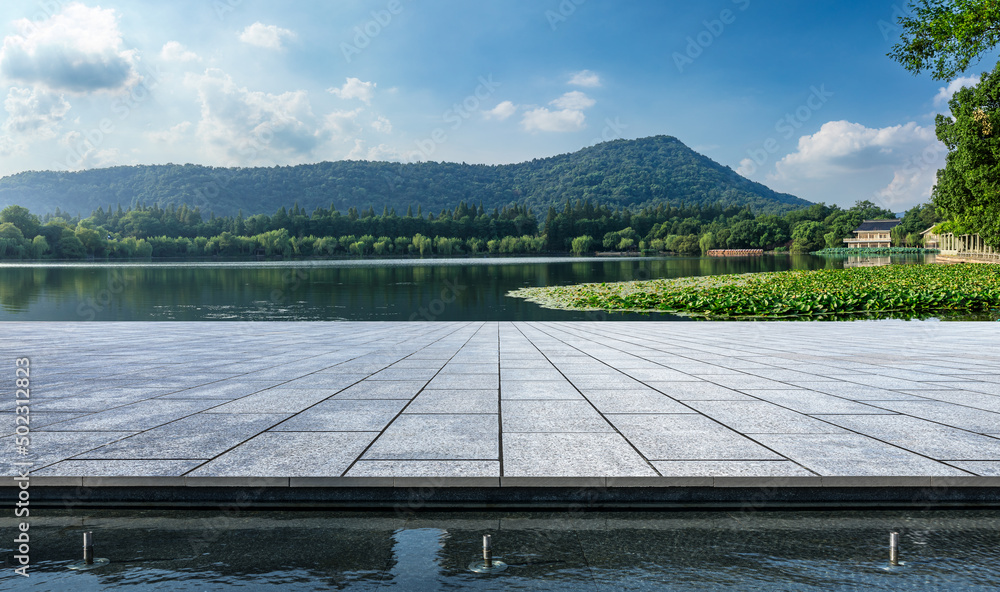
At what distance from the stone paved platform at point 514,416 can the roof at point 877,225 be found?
141905mm

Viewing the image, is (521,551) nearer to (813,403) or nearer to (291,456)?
(291,456)

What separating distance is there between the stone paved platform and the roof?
466ft

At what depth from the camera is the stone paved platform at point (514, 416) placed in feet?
12.4

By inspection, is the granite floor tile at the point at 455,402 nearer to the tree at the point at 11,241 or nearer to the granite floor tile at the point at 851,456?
the granite floor tile at the point at 851,456

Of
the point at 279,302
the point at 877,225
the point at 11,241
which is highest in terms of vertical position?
the point at 877,225

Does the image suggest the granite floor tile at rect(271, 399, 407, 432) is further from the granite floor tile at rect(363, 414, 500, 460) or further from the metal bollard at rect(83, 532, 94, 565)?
the metal bollard at rect(83, 532, 94, 565)

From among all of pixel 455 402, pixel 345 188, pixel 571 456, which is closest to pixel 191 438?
pixel 455 402

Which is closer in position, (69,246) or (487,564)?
(487,564)

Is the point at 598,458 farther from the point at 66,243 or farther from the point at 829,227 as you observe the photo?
the point at 829,227

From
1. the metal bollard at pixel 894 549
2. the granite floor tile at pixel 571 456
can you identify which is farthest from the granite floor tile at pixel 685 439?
the metal bollard at pixel 894 549

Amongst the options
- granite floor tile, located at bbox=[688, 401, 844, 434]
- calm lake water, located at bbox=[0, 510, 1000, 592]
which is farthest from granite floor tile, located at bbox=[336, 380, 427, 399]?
granite floor tile, located at bbox=[688, 401, 844, 434]

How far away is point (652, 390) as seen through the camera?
6578mm

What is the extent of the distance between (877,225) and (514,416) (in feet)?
498

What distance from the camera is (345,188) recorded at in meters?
166
